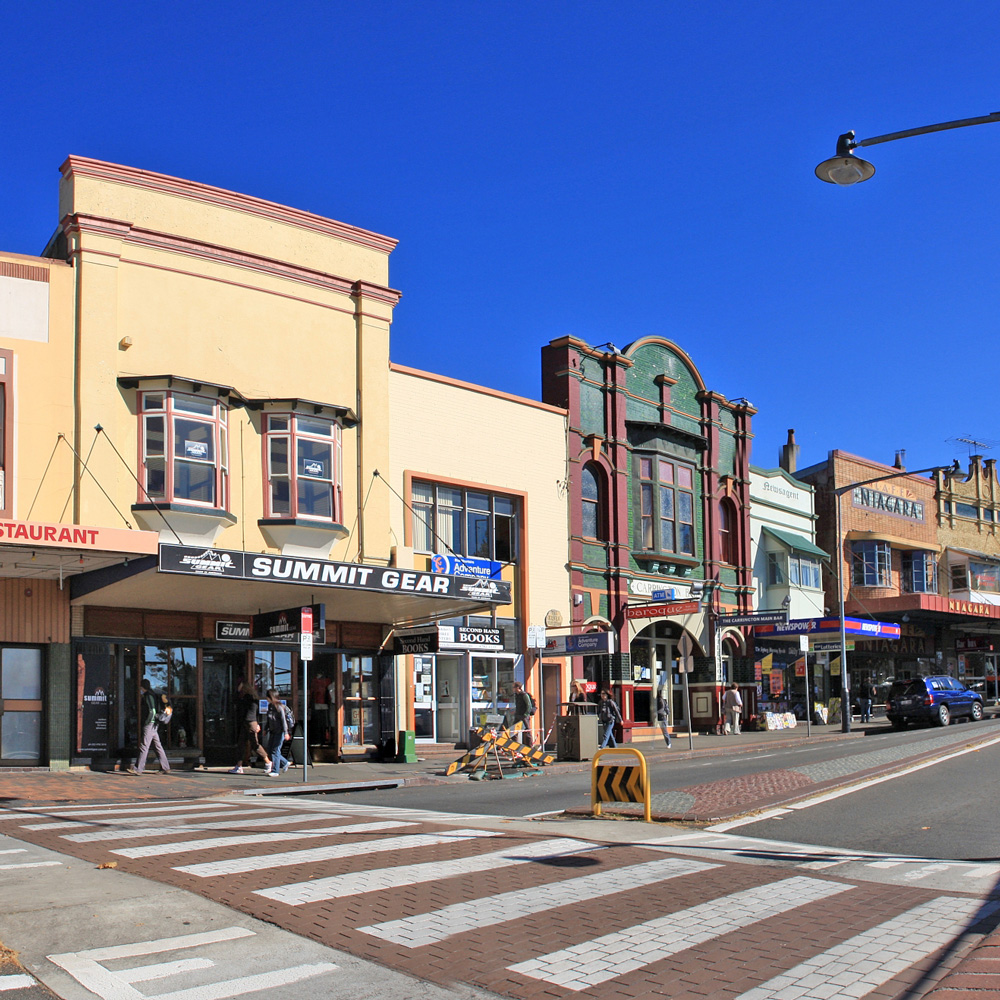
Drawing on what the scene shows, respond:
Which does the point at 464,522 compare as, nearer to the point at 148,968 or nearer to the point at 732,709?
the point at 732,709

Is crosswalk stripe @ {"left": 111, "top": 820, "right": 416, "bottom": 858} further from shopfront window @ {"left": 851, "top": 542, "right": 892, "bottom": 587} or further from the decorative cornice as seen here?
shopfront window @ {"left": 851, "top": 542, "right": 892, "bottom": 587}

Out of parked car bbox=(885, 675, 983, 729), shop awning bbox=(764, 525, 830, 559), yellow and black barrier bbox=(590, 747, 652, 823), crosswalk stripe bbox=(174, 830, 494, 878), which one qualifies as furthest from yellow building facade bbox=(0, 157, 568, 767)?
shop awning bbox=(764, 525, 830, 559)

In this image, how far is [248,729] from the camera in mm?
21219

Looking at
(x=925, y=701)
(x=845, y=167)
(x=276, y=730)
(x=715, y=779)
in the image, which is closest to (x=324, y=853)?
(x=845, y=167)

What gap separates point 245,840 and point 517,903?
370 centimetres

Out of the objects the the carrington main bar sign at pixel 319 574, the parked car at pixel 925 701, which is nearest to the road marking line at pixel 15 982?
the the carrington main bar sign at pixel 319 574

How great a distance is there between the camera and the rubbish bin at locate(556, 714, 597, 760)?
23000 millimetres

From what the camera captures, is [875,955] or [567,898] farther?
[567,898]

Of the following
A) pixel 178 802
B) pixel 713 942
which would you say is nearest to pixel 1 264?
pixel 178 802

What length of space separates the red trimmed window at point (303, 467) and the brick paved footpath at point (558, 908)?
38.0ft

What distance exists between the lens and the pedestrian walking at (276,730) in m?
20.0

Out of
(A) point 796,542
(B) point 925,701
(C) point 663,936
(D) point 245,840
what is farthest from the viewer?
(A) point 796,542

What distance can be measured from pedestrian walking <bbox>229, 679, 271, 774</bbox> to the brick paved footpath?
28.7ft

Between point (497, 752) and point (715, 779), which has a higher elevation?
point (497, 752)
